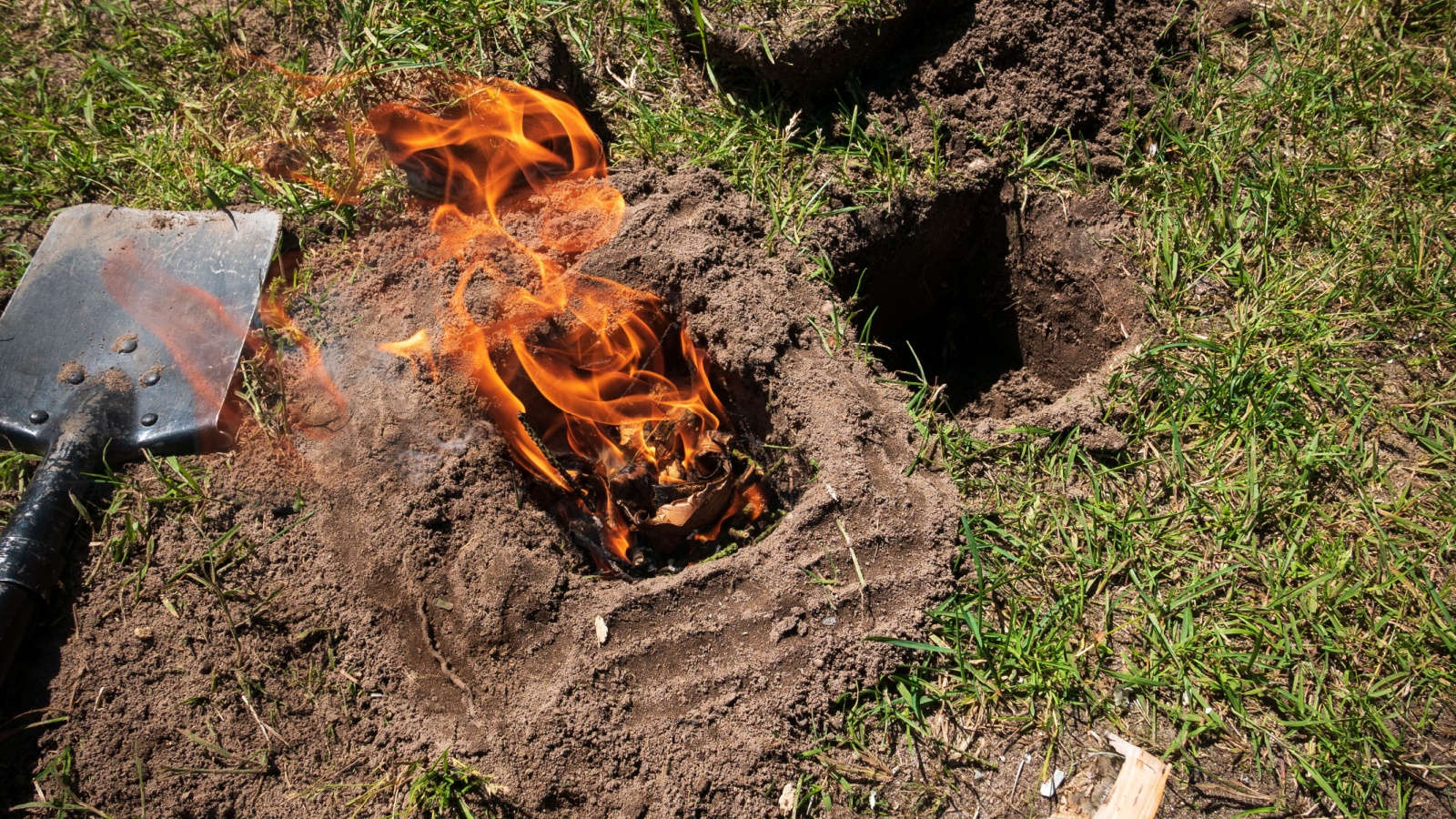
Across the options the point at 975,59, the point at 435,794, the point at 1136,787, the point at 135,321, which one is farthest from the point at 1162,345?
the point at 135,321

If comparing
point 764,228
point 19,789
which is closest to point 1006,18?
point 764,228

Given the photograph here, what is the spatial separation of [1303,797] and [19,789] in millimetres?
3146

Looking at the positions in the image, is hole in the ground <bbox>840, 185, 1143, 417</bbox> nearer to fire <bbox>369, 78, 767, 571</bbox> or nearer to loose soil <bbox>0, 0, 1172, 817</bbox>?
loose soil <bbox>0, 0, 1172, 817</bbox>

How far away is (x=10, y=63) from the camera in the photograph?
124 inches

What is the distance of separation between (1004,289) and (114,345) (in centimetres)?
280

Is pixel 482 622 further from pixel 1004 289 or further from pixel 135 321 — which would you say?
pixel 1004 289

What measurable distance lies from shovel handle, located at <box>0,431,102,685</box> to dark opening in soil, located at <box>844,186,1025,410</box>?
89.6 inches

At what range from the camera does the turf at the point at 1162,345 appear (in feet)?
6.97

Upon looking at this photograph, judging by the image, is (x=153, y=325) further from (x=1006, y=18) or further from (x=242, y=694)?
(x=1006, y=18)

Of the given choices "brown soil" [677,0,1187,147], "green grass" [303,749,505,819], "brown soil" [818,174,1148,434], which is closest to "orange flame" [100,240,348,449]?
"green grass" [303,749,505,819]

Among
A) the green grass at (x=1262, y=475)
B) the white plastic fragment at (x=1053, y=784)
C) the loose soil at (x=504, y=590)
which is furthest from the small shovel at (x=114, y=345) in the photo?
the white plastic fragment at (x=1053, y=784)

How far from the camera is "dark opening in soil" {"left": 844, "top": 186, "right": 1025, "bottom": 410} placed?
2.83 m

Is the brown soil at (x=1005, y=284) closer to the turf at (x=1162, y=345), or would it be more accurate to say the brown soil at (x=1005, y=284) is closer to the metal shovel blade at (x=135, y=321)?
the turf at (x=1162, y=345)

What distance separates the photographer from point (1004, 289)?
9.57 ft
